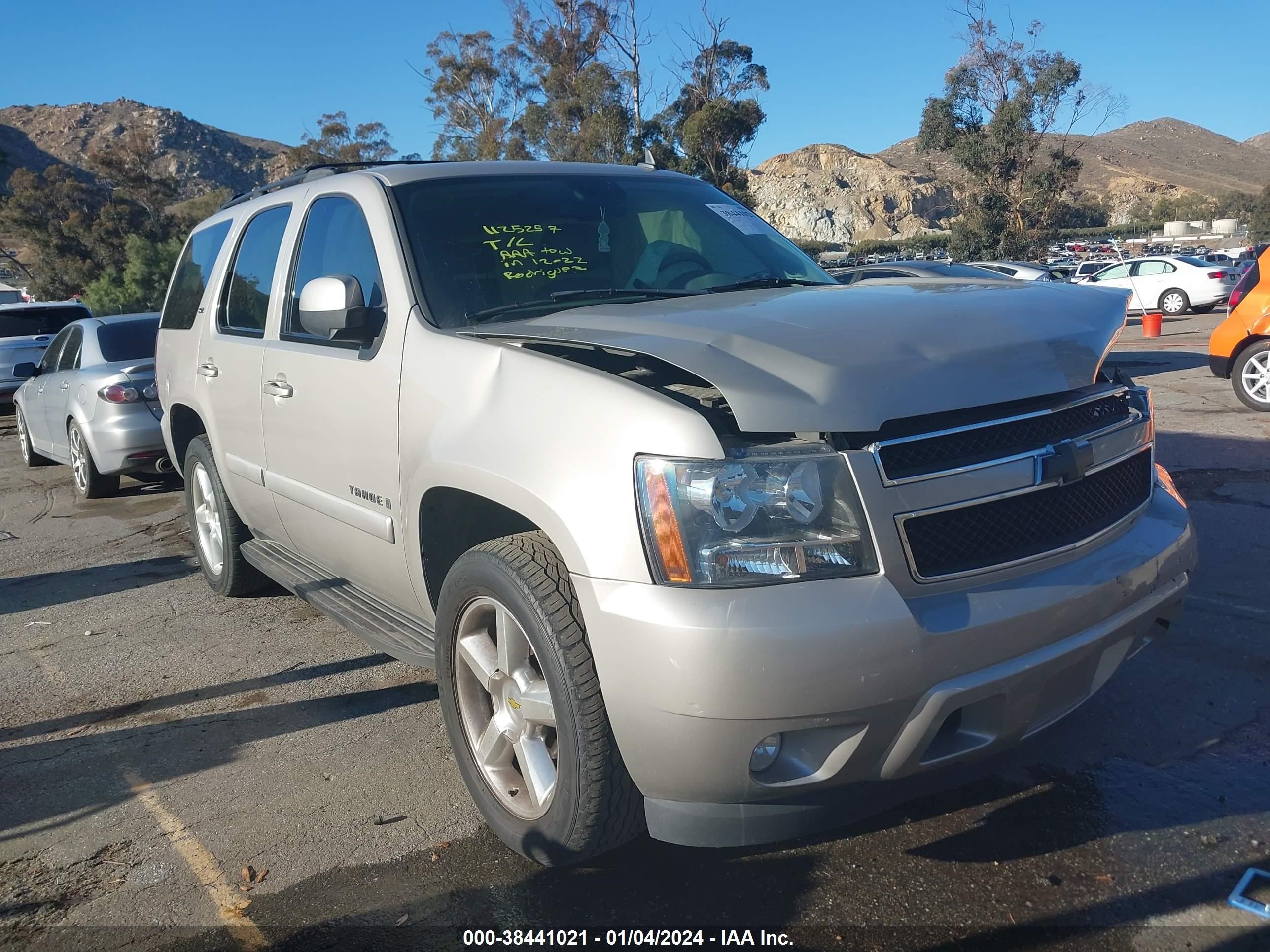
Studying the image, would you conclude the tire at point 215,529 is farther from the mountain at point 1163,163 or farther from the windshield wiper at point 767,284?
the mountain at point 1163,163

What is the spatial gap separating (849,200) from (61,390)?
420ft

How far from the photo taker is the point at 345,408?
3.50 metres

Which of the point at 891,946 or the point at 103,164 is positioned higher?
the point at 103,164

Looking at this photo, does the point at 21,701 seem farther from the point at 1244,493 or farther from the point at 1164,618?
the point at 1244,493

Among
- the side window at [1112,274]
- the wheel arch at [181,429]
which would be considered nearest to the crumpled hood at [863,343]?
the wheel arch at [181,429]

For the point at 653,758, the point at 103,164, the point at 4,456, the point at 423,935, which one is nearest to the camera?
the point at 653,758

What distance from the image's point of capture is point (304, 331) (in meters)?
3.94

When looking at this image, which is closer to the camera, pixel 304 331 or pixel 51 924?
pixel 51 924

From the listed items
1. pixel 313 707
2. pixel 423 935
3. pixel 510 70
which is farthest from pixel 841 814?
pixel 510 70

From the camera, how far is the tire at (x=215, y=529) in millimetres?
5047

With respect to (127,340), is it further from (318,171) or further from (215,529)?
(318,171)

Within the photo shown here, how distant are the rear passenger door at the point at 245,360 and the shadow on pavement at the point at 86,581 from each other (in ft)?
4.98

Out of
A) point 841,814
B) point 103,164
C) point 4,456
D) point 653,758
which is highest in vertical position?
point 103,164

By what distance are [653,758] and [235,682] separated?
2676 millimetres
